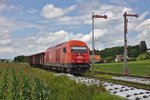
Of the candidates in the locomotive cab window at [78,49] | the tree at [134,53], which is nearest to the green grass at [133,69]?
the locomotive cab window at [78,49]

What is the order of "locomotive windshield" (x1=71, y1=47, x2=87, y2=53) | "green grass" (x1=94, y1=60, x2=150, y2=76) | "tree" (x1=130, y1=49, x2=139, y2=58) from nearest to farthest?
"locomotive windshield" (x1=71, y1=47, x2=87, y2=53) → "green grass" (x1=94, y1=60, x2=150, y2=76) → "tree" (x1=130, y1=49, x2=139, y2=58)

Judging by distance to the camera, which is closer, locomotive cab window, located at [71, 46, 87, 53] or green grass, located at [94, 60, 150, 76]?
locomotive cab window, located at [71, 46, 87, 53]

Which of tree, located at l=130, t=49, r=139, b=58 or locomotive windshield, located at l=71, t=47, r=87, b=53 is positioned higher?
tree, located at l=130, t=49, r=139, b=58

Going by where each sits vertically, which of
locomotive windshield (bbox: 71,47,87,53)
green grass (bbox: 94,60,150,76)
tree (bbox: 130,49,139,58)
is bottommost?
green grass (bbox: 94,60,150,76)

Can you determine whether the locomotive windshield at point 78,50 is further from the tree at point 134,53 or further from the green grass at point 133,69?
the tree at point 134,53

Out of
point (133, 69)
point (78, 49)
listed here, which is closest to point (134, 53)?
point (133, 69)

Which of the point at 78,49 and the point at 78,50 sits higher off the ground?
the point at 78,49

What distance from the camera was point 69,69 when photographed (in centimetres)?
3731

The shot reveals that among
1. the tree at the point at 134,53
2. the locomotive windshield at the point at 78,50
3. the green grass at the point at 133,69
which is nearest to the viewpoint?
the locomotive windshield at the point at 78,50

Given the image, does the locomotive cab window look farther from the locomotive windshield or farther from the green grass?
the green grass

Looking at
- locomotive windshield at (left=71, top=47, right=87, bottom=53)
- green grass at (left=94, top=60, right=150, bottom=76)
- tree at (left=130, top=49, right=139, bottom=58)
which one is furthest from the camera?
tree at (left=130, top=49, right=139, bottom=58)

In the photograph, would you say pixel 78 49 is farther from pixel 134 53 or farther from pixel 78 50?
pixel 134 53

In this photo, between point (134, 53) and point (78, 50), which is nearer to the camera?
point (78, 50)

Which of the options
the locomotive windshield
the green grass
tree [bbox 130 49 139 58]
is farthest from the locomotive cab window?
tree [bbox 130 49 139 58]
